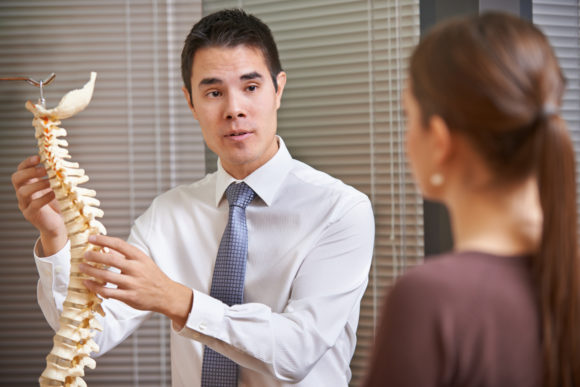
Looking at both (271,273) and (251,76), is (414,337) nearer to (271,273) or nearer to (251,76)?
(271,273)

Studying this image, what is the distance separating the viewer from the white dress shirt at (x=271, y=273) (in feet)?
5.22

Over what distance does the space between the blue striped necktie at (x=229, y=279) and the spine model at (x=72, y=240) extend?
450 millimetres

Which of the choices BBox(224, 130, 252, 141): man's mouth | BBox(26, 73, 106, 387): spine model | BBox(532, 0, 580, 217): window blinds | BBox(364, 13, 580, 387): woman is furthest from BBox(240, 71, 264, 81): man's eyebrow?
BBox(364, 13, 580, 387): woman

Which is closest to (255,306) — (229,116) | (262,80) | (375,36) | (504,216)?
(229,116)

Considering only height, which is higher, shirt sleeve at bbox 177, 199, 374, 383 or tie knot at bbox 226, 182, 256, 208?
tie knot at bbox 226, 182, 256, 208

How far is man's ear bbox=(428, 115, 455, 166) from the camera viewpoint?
85 cm

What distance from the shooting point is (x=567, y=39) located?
204 centimetres

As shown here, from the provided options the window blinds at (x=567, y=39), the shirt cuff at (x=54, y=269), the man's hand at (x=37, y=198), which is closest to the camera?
the man's hand at (x=37, y=198)

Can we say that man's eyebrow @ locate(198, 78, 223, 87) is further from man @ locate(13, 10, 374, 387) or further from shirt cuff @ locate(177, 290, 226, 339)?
shirt cuff @ locate(177, 290, 226, 339)

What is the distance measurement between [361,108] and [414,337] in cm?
157

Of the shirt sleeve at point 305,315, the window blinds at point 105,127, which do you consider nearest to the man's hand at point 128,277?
the shirt sleeve at point 305,315

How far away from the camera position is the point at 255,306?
1.61 metres

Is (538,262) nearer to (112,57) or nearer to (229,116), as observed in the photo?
(229,116)

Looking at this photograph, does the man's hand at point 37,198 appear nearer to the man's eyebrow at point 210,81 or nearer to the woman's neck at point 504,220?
the man's eyebrow at point 210,81
